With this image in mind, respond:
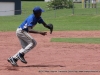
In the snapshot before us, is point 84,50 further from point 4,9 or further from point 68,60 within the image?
point 4,9

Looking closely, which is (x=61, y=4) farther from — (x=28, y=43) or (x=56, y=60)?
(x=28, y=43)

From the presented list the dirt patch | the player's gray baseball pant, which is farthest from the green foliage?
the player's gray baseball pant

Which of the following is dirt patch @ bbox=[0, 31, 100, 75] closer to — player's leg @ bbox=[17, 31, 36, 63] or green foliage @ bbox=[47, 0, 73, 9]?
player's leg @ bbox=[17, 31, 36, 63]

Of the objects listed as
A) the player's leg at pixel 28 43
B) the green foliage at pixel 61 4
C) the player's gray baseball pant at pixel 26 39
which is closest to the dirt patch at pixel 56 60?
the player's leg at pixel 28 43

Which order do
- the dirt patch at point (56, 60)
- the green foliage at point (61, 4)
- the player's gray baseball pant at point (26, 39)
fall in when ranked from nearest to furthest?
the dirt patch at point (56, 60)
the player's gray baseball pant at point (26, 39)
the green foliage at point (61, 4)

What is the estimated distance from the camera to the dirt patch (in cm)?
1123

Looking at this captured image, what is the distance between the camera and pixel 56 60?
13875 mm

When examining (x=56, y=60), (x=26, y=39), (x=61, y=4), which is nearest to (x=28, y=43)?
(x=26, y=39)

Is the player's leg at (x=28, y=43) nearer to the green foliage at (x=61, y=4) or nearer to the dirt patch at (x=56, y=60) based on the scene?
the dirt patch at (x=56, y=60)

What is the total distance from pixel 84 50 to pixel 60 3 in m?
37.9

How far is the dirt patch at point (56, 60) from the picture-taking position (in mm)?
11227

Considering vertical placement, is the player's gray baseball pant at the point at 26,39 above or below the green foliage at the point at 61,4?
above

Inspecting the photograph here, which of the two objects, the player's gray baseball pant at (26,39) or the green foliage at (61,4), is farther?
the green foliage at (61,4)

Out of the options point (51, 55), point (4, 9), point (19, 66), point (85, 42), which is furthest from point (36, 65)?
point (4, 9)
